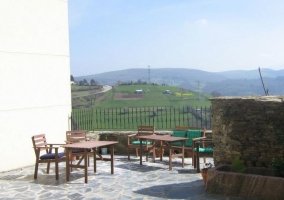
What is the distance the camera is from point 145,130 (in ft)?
35.0

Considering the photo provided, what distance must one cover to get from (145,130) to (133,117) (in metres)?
1.73

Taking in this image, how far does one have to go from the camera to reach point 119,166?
30.5ft

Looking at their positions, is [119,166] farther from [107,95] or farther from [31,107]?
[107,95]

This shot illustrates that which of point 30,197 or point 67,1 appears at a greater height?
point 67,1

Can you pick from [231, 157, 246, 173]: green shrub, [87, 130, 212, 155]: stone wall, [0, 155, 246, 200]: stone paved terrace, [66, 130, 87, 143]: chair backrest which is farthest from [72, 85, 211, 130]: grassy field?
[231, 157, 246, 173]: green shrub

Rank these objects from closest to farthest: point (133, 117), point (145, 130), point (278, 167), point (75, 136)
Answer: point (278, 167)
point (75, 136)
point (145, 130)
point (133, 117)

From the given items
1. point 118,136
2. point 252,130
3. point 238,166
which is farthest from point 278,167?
point 118,136

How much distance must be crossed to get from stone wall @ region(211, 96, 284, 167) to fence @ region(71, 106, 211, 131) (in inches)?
157

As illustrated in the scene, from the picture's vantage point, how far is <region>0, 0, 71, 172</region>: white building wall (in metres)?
8.90

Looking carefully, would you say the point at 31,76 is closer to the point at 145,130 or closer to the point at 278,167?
the point at 145,130

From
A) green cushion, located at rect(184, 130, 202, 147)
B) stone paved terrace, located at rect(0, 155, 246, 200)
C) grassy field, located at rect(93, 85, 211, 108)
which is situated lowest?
stone paved terrace, located at rect(0, 155, 246, 200)

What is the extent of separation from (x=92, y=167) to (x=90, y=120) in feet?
9.75

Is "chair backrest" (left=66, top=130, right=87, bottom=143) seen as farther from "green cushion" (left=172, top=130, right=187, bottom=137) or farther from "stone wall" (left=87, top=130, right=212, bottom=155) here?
"green cushion" (left=172, top=130, right=187, bottom=137)

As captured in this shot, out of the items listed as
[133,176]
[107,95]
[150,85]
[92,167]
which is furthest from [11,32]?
[150,85]
